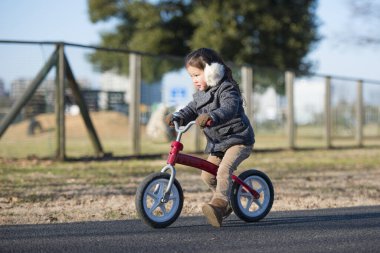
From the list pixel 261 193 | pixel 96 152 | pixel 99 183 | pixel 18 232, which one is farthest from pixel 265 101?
pixel 18 232

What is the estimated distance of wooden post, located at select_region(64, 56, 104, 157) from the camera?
12.0 metres

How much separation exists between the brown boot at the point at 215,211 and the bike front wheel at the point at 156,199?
0.27 m

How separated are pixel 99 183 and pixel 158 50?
23.3 m

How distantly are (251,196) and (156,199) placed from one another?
40.0 inches

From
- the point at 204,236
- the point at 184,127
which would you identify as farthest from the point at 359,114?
the point at 204,236

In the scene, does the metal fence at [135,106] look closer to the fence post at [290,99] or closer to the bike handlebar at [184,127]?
the fence post at [290,99]

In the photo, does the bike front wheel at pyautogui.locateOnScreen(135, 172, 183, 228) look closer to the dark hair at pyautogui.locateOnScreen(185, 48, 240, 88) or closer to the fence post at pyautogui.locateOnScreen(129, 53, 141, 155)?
the dark hair at pyautogui.locateOnScreen(185, 48, 240, 88)

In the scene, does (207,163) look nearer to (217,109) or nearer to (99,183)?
(217,109)

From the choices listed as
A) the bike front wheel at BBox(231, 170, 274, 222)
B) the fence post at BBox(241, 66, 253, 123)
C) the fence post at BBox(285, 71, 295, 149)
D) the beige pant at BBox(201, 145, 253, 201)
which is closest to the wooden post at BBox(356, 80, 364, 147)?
the fence post at BBox(285, 71, 295, 149)

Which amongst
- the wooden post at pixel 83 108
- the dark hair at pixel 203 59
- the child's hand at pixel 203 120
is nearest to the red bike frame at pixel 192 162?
the child's hand at pixel 203 120

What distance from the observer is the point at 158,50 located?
105 ft

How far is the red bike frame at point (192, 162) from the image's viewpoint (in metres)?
5.59

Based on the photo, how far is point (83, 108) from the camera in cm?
1248

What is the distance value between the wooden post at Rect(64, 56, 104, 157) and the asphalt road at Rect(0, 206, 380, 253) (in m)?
6.31
